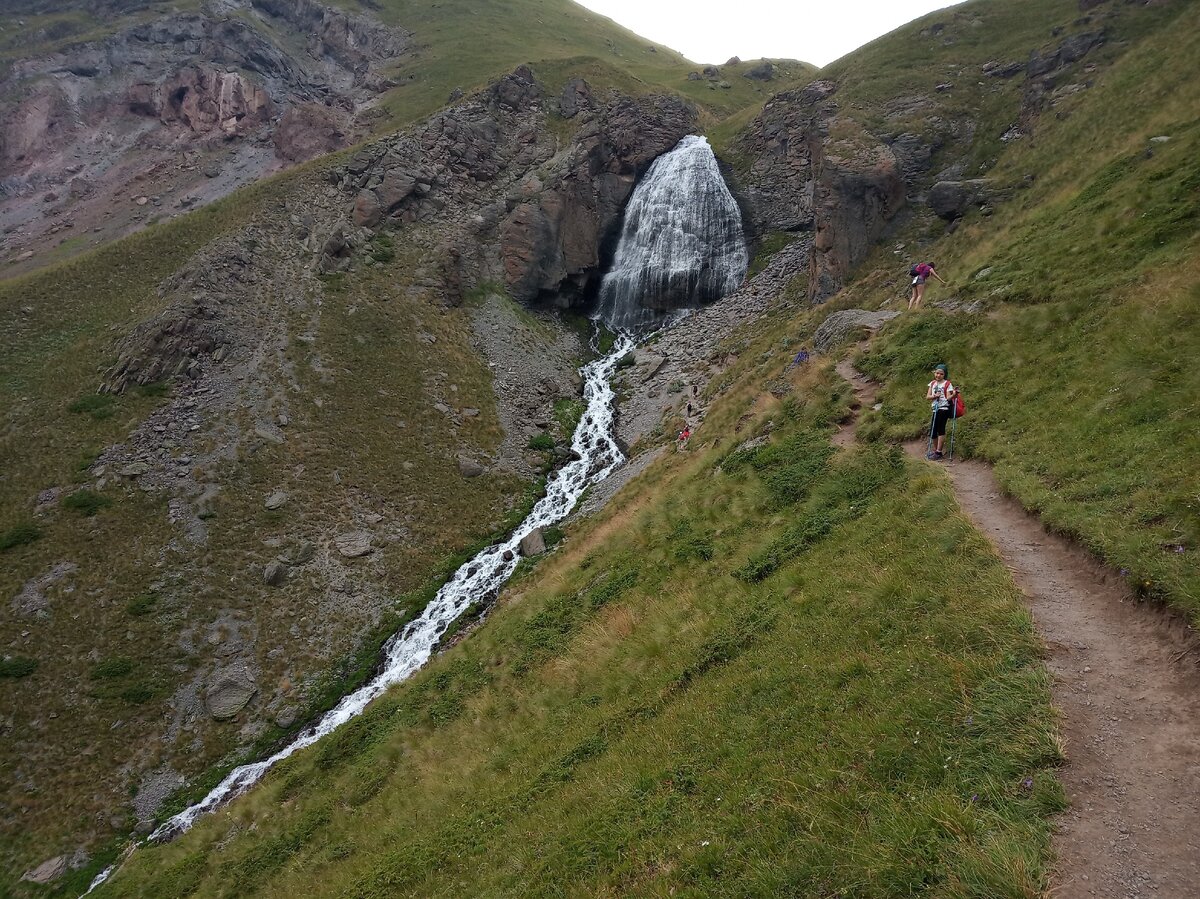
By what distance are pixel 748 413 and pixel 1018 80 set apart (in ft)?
130

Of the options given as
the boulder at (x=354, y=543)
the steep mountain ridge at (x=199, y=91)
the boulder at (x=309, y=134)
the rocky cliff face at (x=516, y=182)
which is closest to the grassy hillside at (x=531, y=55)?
the steep mountain ridge at (x=199, y=91)

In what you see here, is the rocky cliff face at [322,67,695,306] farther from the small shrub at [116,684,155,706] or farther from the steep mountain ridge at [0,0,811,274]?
the small shrub at [116,684,155,706]

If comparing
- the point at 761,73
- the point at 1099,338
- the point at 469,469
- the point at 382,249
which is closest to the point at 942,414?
the point at 1099,338

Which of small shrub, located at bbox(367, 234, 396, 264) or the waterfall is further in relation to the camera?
the waterfall

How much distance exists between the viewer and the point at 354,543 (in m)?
30.1

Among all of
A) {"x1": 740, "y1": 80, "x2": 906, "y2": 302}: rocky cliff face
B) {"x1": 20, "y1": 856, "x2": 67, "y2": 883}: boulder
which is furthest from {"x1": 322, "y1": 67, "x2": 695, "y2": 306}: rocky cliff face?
{"x1": 20, "y1": 856, "x2": 67, "y2": 883}: boulder

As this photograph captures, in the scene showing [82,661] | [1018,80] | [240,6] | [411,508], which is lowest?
[82,661]

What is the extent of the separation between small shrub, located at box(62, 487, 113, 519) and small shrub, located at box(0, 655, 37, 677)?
7.48m

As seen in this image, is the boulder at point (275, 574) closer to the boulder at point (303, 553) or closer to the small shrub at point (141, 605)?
the boulder at point (303, 553)

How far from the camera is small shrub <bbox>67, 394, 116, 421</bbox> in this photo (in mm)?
32656

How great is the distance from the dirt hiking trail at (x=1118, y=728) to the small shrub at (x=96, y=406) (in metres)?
42.9

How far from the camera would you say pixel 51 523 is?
2733 centimetres

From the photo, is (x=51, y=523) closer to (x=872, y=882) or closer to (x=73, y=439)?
(x=73, y=439)

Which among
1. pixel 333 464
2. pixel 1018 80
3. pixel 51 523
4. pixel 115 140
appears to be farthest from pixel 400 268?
pixel 115 140
